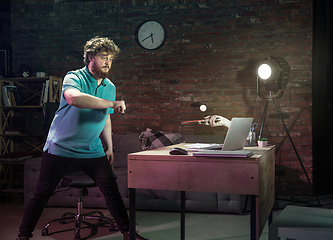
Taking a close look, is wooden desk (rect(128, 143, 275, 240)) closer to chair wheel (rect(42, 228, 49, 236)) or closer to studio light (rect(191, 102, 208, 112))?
chair wheel (rect(42, 228, 49, 236))

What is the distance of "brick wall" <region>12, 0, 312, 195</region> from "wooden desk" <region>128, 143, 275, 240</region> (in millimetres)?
2166

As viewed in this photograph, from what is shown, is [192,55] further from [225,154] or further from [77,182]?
[225,154]

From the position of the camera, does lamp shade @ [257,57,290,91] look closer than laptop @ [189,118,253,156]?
No

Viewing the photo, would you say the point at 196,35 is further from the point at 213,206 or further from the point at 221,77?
the point at 213,206

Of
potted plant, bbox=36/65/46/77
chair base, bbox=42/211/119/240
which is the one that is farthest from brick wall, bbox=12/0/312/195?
chair base, bbox=42/211/119/240

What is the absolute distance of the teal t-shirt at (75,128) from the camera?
195 cm

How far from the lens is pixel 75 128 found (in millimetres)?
1957

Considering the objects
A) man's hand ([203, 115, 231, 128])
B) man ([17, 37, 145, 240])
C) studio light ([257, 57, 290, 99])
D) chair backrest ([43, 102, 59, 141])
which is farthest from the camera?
studio light ([257, 57, 290, 99])

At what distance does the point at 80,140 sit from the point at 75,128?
88 mm

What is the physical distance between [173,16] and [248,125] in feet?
7.88

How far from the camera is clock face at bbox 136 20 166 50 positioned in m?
3.84

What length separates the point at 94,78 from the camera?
83.1 inches

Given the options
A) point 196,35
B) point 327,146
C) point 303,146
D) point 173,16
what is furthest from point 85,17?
point 327,146

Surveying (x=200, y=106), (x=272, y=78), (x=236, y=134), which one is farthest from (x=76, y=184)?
(x=272, y=78)
